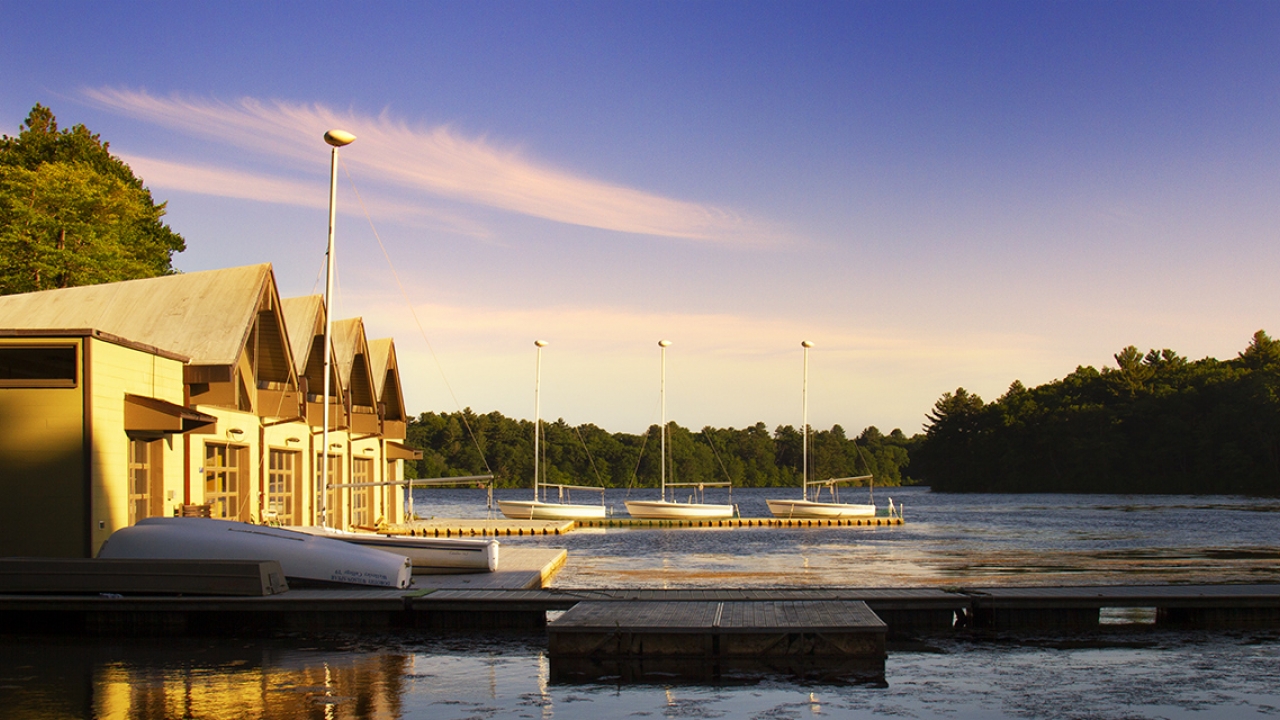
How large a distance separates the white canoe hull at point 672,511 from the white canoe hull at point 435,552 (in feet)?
151

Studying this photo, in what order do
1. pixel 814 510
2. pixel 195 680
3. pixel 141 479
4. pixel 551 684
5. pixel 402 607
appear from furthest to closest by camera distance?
pixel 814 510
pixel 141 479
pixel 402 607
pixel 195 680
pixel 551 684

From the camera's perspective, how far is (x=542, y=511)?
70.2m

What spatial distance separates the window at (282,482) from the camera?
1302 inches

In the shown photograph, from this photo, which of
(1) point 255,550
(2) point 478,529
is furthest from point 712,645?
(2) point 478,529

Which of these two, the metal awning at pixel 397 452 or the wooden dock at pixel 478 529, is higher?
the metal awning at pixel 397 452

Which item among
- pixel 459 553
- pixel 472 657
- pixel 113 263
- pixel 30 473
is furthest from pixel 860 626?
pixel 113 263

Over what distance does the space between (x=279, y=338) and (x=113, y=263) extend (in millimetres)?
29814

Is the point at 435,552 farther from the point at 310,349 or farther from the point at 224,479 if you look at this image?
the point at 310,349

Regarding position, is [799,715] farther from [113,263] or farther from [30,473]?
[113,263]

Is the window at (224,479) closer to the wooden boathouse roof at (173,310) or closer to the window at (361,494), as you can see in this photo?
the wooden boathouse roof at (173,310)

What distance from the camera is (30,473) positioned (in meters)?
21.1

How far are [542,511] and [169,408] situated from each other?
157ft

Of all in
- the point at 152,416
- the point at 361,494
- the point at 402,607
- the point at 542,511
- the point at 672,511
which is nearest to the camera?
the point at 402,607

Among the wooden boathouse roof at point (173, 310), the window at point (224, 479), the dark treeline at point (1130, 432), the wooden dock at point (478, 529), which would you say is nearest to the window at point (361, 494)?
Answer: the wooden dock at point (478, 529)
